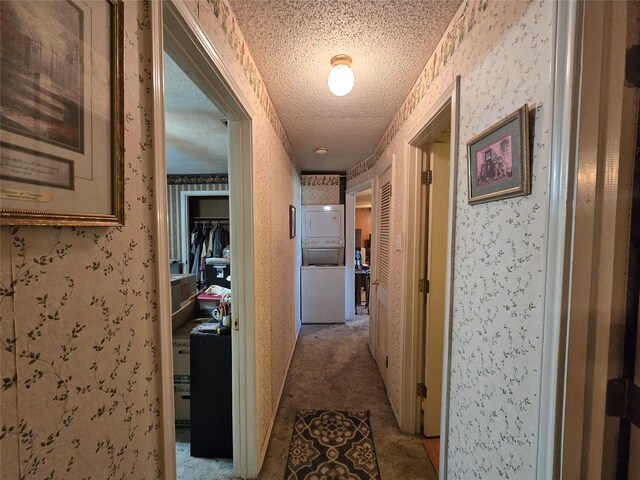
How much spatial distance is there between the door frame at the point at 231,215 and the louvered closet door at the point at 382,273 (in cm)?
130

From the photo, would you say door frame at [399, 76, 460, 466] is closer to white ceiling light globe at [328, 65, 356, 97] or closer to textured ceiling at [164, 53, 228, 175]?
white ceiling light globe at [328, 65, 356, 97]

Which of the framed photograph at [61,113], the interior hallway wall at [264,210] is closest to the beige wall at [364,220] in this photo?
the interior hallway wall at [264,210]

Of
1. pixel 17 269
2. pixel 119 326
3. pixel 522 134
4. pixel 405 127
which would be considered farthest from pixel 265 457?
pixel 405 127

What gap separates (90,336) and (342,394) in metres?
2.24

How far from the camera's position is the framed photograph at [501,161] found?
71cm

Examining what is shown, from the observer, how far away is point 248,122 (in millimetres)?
1344

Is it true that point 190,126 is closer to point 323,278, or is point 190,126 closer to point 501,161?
point 501,161

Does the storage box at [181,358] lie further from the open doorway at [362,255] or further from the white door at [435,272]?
the open doorway at [362,255]

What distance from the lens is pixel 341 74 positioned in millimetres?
1318

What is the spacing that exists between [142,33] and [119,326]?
647 millimetres

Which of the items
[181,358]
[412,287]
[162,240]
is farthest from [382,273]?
[162,240]

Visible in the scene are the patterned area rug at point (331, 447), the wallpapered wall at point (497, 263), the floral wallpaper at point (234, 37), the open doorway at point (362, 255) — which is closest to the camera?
the wallpapered wall at point (497, 263)

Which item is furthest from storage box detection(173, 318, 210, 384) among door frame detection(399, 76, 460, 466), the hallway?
door frame detection(399, 76, 460, 466)

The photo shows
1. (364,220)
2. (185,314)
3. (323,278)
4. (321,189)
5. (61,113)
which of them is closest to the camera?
(61,113)
